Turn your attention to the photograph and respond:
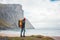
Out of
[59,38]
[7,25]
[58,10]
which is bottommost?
[59,38]

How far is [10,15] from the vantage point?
1.90 meters

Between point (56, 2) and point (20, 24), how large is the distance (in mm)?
488

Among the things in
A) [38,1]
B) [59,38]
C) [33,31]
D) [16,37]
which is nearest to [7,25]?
[16,37]

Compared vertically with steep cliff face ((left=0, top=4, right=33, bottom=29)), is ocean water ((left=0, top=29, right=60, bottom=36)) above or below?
below

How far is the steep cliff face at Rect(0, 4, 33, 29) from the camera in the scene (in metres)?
1.88

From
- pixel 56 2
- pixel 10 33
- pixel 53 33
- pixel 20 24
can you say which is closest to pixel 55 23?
pixel 53 33

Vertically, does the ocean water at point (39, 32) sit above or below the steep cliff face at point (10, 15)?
below

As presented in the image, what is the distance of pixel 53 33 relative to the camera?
1866 mm

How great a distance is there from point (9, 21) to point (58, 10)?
58cm

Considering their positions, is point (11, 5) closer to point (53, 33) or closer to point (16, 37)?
point (16, 37)

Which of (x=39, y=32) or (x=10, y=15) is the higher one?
(x=10, y=15)

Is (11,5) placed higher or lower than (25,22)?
higher

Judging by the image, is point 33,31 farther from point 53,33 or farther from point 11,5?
point 11,5

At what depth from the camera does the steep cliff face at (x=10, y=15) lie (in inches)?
74.2
